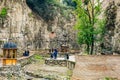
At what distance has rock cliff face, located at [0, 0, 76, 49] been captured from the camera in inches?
1539

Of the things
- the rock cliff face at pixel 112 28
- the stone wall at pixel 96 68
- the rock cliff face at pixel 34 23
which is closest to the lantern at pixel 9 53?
the rock cliff face at pixel 112 28

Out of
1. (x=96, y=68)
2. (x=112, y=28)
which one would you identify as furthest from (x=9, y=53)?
(x=96, y=68)

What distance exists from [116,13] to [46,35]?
21330mm

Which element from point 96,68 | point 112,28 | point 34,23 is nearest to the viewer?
point 96,68

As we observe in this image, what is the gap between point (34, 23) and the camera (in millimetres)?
44844

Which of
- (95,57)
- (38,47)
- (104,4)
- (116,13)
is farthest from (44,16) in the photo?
(95,57)

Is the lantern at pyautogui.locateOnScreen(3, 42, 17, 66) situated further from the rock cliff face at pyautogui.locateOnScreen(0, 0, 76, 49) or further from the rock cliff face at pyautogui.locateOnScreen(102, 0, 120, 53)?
the rock cliff face at pyautogui.locateOnScreen(0, 0, 76, 49)

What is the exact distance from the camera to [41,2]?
157ft

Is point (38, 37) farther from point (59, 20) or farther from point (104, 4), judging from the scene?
point (104, 4)

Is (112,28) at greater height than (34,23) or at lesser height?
lesser

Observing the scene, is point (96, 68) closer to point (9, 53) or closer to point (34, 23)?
point (9, 53)

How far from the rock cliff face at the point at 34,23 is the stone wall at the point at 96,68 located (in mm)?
24738

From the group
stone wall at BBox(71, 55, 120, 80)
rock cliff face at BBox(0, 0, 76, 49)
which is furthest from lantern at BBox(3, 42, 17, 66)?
rock cliff face at BBox(0, 0, 76, 49)

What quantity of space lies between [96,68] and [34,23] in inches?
1290
